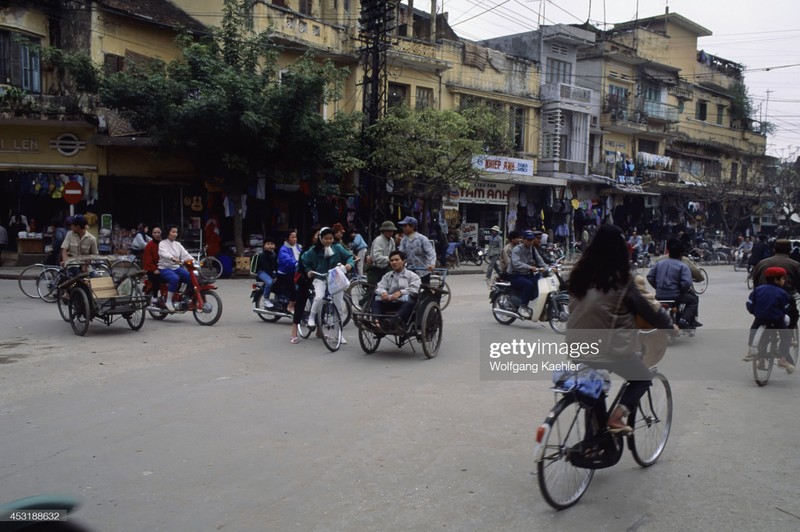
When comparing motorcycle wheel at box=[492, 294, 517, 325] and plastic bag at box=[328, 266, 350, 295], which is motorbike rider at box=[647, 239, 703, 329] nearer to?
motorcycle wheel at box=[492, 294, 517, 325]

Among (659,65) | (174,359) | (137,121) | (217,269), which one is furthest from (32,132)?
(659,65)

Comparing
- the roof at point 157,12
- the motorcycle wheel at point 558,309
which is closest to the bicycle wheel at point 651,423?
the motorcycle wheel at point 558,309

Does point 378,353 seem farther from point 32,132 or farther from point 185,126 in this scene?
point 32,132

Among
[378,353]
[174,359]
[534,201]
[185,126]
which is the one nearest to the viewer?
[174,359]

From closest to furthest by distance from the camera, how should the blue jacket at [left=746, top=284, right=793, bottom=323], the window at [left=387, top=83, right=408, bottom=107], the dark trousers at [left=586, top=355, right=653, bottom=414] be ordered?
the dark trousers at [left=586, top=355, right=653, bottom=414] < the blue jacket at [left=746, top=284, right=793, bottom=323] < the window at [left=387, top=83, right=408, bottom=107]

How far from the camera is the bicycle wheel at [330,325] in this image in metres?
9.29

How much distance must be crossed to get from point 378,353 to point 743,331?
6953 millimetres

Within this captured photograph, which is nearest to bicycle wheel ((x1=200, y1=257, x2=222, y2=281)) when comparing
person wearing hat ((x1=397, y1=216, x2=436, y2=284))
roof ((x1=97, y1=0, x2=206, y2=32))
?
roof ((x1=97, y1=0, x2=206, y2=32))

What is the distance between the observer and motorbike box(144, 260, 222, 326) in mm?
11180

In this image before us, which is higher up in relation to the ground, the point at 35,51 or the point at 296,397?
the point at 35,51

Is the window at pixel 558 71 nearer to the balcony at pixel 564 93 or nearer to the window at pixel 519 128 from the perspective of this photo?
the balcony at pixel 564 93

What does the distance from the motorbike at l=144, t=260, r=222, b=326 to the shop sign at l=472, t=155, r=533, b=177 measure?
1757 cm

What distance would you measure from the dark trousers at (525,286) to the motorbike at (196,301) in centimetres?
508

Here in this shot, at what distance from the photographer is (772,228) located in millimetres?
51719
